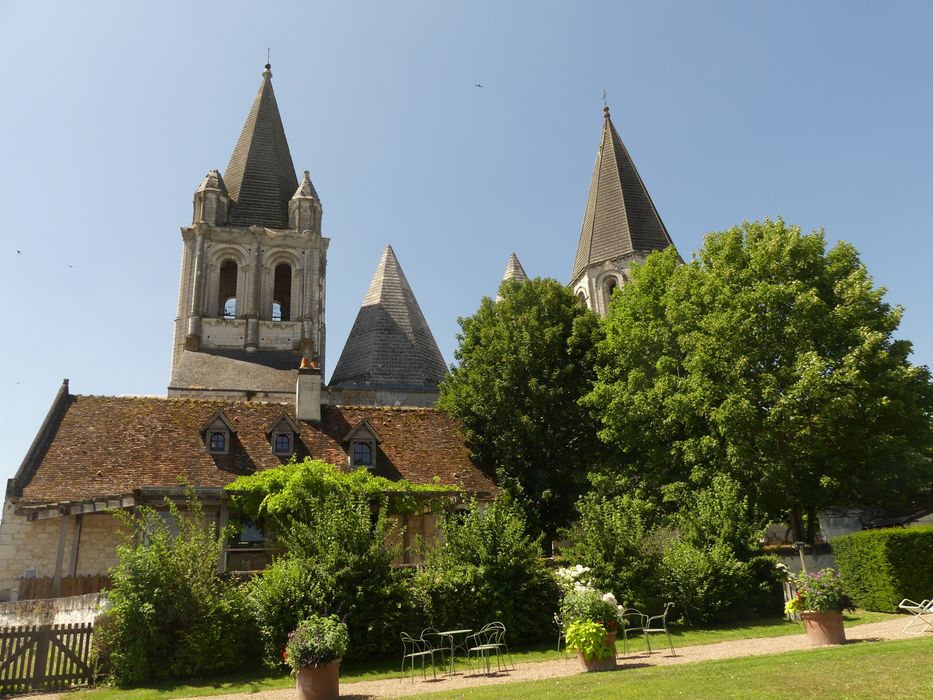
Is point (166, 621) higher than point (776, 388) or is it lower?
lower

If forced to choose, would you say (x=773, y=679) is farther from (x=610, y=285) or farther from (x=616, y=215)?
(x=616, y=215)

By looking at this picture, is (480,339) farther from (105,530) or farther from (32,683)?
(32,683)

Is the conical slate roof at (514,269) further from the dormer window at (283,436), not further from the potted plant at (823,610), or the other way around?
the potted plant at (823,610)

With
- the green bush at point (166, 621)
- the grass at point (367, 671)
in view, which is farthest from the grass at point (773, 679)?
the green bush at point (166, 621)

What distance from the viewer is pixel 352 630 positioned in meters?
14.0

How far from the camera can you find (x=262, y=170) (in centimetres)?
5169

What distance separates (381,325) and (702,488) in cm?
2398

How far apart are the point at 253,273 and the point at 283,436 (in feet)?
85.0

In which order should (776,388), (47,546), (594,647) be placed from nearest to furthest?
(594,647)
(47,546)
(776,388)

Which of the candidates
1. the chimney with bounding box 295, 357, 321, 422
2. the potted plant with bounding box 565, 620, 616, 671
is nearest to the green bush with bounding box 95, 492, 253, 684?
the potted plant with bounding box 565, 620, 616, 671

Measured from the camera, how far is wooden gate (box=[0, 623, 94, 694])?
1287 centimetres

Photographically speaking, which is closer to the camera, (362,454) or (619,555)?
(619,555)

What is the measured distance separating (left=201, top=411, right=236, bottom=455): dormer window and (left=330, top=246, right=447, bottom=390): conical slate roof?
50.6 ft

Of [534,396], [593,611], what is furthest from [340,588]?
[534,396]
